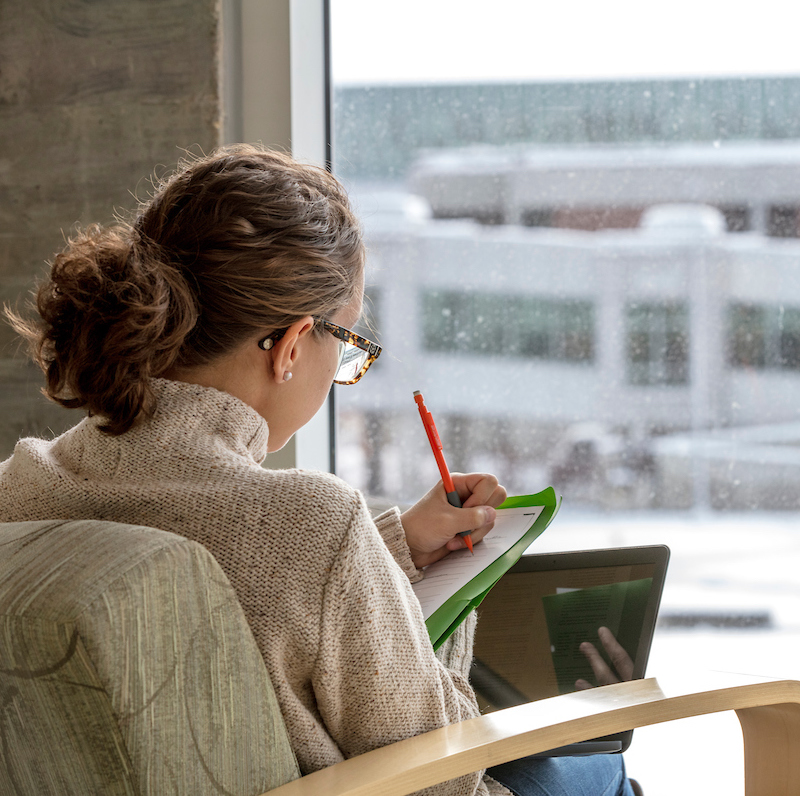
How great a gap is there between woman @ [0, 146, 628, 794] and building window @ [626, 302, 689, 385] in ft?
2.83

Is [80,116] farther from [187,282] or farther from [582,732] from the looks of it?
[582,732]

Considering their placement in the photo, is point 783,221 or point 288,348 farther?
point 783,221

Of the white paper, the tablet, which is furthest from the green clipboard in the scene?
the tablet

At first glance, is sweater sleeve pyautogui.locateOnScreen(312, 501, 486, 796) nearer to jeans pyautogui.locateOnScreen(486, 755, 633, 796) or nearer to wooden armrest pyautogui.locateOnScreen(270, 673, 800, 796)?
wooden armrest pyautogui.locateOnScreen(270, 673, 800, 796)

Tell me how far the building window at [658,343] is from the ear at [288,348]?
39.3 inches

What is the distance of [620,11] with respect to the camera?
5.29 ft

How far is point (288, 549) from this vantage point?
65 cm

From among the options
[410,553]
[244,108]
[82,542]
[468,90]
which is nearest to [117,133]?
[244,108]

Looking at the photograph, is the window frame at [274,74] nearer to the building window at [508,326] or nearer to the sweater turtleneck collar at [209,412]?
the building window at [508,326]

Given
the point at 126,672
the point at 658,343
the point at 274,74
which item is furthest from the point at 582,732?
the point at 274,74

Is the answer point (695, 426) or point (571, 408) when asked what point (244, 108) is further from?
point (695, 426)

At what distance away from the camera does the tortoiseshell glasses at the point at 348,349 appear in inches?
32.7

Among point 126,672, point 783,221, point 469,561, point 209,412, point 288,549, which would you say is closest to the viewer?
point 126,672

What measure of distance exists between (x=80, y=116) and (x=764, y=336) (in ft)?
4.86
